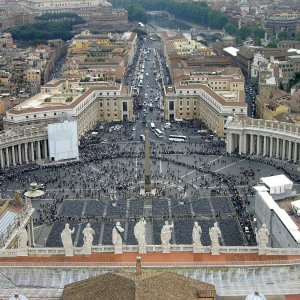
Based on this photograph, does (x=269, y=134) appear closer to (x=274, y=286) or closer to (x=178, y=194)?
(x=178, y=194)

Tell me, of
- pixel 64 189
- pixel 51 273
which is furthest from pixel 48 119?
pixel 51 273

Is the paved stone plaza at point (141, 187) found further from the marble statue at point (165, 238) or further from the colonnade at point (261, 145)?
the marble statue at point (165, 238)

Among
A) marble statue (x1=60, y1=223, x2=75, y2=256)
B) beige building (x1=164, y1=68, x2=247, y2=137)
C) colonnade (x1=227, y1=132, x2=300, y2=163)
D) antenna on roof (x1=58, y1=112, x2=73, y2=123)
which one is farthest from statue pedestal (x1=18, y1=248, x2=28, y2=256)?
beige building (x1=164, y1=68, x2=247, y2=137)

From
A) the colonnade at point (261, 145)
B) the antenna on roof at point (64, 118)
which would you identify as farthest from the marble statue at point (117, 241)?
the antenna on roof at point (64, 118)

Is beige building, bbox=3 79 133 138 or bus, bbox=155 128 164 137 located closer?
beige building, bbox=3 79 133 138

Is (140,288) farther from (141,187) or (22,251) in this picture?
(141,187)

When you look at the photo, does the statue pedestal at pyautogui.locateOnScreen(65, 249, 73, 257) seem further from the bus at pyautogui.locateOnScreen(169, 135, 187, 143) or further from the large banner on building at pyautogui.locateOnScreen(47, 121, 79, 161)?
the bus at pyautogui.locateOnScreen(169, 135, 187, 143)
